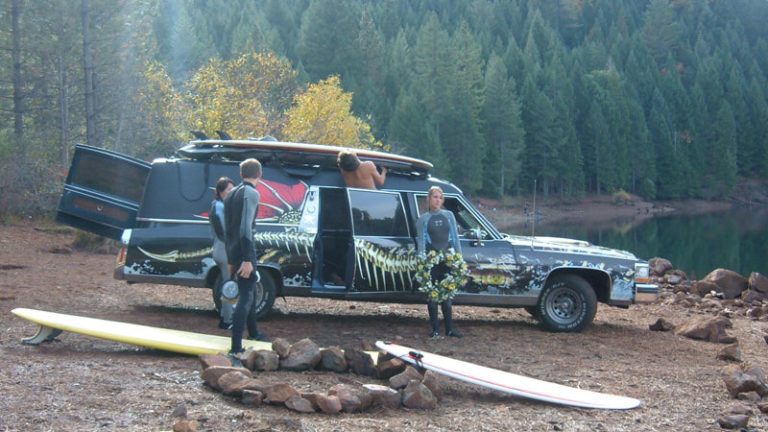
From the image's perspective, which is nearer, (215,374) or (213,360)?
(215,374)

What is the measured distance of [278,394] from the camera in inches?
237

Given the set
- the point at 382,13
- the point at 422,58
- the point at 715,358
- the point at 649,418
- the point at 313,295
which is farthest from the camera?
the point at 382,13

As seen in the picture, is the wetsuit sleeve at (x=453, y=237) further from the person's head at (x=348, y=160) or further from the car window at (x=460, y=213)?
the person's head at (x=348, y=160)

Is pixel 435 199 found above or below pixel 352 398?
above

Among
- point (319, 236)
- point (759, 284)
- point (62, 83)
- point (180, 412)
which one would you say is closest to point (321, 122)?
point (62, 83)

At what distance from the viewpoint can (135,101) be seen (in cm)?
3278

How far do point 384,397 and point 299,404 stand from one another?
28.3 inches

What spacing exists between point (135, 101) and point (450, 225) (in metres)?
26.2

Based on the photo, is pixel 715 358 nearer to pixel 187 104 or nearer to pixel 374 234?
pixel 374 234

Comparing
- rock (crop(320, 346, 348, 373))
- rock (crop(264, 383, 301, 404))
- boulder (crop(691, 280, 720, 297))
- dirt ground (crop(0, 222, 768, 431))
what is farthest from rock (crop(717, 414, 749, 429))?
boulder (crop(691, 280, 720, 297))

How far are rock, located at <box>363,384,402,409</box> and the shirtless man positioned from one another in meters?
3.95

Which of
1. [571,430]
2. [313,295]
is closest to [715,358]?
[571,430]

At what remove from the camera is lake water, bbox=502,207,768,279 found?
32.8 meters

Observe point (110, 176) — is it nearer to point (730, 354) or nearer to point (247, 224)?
point (247, 224)
